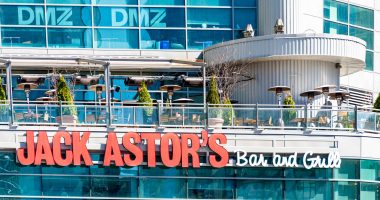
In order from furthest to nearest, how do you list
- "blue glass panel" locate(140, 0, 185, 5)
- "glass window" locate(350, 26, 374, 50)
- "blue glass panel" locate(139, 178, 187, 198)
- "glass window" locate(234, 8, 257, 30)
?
"glass window" locate(350, 26, 374, 50) < "glass window" locate(234, 8, 257, 30) < "blue glass panel" locate(140, 0, 185, 5) < "blue glass panel" locate(139, 178, 187, 198)

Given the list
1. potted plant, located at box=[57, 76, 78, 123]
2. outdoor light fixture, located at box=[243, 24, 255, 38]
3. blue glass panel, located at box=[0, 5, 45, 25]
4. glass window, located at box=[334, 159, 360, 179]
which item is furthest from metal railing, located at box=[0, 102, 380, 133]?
blue glass panel, located at box=[0, 5, 45, 25]

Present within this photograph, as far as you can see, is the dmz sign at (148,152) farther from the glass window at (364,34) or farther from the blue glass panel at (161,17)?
the glass window at (364,34)

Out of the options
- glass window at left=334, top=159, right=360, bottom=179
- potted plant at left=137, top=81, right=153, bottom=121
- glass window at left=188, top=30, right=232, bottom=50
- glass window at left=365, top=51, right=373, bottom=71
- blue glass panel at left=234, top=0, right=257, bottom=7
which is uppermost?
blue glass panel at left=234, top=0, right=257, bottom=7

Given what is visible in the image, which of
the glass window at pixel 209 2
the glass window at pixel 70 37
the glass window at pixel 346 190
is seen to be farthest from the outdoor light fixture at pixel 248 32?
the glass window at pixel 346 190

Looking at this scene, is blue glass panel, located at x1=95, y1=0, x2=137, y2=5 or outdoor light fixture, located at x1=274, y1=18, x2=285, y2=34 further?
blue glass panel, located at x1=95, y1=0, x2=137, y2=5

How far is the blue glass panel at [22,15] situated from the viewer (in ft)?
152

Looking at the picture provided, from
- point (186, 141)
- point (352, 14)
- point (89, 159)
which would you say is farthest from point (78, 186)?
point (352, 14)

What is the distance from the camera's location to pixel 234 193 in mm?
38625

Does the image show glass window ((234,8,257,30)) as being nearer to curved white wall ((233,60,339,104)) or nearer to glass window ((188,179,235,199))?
curved white wall ((233,60,339,104))

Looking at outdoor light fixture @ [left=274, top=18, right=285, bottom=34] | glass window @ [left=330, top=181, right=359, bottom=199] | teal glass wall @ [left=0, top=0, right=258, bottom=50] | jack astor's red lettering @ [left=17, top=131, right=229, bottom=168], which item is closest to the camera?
jack astor's red lettering @ [left=17, top=131, right=229, bottom=168]

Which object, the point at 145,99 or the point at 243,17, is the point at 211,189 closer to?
the point at 145,99

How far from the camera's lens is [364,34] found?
4997 cm

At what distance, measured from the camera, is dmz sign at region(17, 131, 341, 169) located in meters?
37.8

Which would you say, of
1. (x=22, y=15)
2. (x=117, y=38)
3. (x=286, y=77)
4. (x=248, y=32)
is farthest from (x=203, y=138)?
(x=22, y=15)
